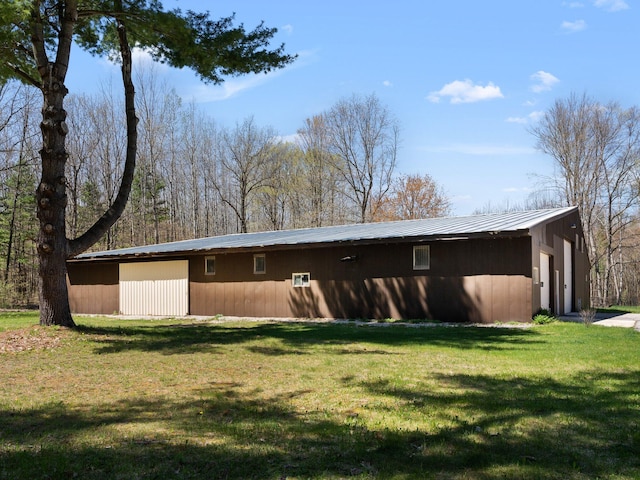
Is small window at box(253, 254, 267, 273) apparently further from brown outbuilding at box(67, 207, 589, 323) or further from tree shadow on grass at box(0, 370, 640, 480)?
tree shadow on grass at box(0, 370, 640, 480)

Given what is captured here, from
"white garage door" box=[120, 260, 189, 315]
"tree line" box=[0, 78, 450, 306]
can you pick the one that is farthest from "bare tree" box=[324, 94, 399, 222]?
"white garage door" box=[120, 260, 189, 315]

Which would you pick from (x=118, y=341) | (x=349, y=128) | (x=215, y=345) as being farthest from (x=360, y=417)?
(x=349, y=128)

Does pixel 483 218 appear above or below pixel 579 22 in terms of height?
below

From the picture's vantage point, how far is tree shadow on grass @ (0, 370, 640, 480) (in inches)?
126

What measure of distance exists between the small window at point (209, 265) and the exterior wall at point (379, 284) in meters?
0.16

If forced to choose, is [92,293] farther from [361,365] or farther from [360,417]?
[360,417]

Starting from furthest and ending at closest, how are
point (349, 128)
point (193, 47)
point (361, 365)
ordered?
point (349, 128)
point (193, 47)
point (361, 365)

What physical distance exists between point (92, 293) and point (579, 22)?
19148mm

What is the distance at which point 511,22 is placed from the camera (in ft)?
41.9

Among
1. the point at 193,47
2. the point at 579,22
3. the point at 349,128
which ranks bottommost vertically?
the point at 193,47

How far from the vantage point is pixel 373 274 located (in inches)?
592

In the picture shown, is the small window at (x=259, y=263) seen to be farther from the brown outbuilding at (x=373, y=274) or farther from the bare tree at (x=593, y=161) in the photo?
the bare tree at (x=593, y=161)

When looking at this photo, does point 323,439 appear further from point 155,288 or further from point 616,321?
point 155,288

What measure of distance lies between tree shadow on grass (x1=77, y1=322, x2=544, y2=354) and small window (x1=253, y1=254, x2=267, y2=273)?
16.3 feet
